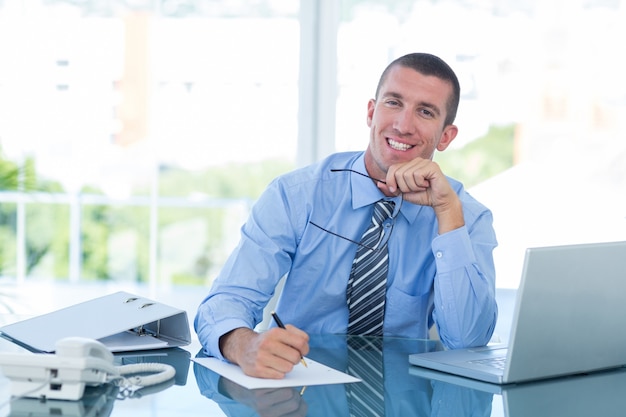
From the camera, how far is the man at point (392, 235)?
219cm

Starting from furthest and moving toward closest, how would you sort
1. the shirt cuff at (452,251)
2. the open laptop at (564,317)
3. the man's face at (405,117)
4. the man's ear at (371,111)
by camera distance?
the man's ear at (371,111)
the man's face at (405,117)
the shirt cuff at (452,251)
the open laptop at (564,317)

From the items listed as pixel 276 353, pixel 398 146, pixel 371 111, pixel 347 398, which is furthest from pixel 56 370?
pixel 371 111

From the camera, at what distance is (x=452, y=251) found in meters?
2.19

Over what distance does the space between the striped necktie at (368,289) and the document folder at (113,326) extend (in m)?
0.49

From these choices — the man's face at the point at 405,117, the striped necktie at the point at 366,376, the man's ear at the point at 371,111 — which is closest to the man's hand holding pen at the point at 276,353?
the striped necktie at the point at 366,376

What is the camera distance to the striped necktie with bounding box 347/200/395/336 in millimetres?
2324

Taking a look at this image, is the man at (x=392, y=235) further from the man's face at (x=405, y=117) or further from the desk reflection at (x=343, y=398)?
the desk reflection at (x=343, y=398)

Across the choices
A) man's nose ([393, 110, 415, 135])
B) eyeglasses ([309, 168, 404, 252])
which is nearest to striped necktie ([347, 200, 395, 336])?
eyeglasses ([309, 168, 404, 252])

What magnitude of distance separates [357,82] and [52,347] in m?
3.68

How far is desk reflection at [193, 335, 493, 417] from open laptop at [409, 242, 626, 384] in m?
0.10

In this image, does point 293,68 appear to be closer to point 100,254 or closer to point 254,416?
point 100,254

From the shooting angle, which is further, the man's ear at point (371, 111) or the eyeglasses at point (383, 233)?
the man's ear at point (371, 111)

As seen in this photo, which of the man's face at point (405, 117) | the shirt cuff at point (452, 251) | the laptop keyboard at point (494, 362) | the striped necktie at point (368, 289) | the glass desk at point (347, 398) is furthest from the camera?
the man's face at point (405, 117)

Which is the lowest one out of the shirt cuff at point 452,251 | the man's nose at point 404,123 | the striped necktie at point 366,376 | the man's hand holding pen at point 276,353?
the striped necktie at point 366,376
